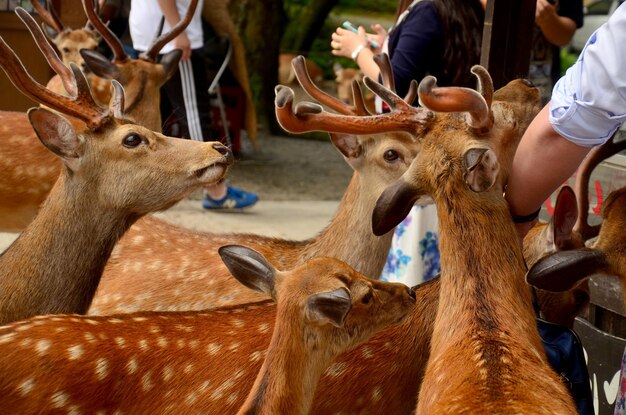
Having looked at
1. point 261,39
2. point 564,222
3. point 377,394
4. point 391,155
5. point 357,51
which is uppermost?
point 261,39

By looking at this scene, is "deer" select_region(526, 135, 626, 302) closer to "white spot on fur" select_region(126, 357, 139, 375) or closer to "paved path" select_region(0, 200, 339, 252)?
"white spot on fur" select_region(126, 357, 139, 375)

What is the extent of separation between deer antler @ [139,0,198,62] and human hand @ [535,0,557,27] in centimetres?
174

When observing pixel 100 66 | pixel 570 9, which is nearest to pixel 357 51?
pixel 570 9

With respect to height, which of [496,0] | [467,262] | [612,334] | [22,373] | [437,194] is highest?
[496,0]

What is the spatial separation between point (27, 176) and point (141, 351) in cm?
273

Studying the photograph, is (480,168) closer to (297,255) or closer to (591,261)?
(591,261)

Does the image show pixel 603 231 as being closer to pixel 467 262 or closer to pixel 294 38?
pixel 467 262

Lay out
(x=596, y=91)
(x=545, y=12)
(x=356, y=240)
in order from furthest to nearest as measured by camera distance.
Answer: (x=545, y=12) → (x=356, y=240) → (x=596, y=91)

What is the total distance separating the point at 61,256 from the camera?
3605 millimetres

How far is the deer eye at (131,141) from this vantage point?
3738mm

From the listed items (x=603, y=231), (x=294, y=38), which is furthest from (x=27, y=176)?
(x=294, y=38)

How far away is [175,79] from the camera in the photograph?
7.01m

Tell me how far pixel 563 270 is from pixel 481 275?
0.21m

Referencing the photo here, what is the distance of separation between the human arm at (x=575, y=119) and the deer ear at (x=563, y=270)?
0.25 metres
